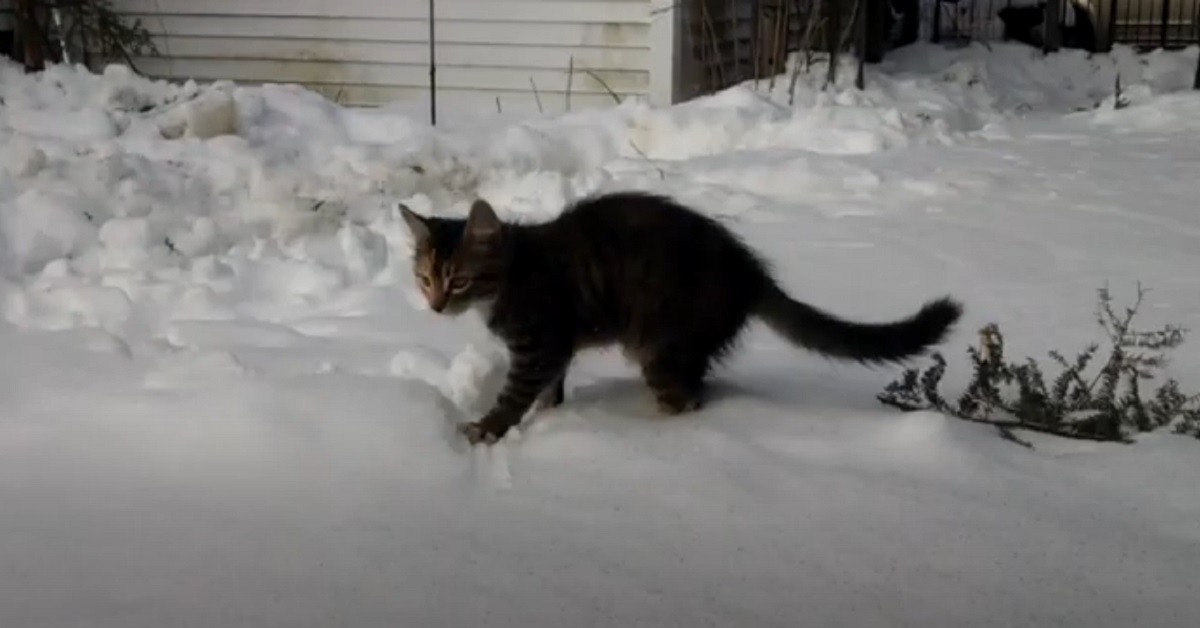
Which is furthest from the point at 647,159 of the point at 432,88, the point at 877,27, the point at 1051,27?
the point at 1051,27

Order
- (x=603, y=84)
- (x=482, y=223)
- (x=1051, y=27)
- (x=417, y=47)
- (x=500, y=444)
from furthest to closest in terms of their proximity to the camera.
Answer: (x=1051, y=27)
(x=417, y=47)
(x=603, y=84)
(x=482, y=223)
(x=500, y=444)

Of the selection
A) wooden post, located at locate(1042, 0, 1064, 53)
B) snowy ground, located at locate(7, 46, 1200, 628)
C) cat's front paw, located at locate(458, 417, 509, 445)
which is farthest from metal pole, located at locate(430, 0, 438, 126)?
wooden post, located at locate(1042, 0, 1064, 53)

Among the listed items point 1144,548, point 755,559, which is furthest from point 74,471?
point 1144,548

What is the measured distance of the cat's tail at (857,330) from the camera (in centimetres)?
312

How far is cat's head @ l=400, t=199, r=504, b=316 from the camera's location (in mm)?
3070

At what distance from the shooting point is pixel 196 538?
2.33 meters

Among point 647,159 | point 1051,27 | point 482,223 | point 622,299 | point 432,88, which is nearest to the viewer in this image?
point 482,223

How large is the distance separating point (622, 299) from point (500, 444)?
1.57 ft

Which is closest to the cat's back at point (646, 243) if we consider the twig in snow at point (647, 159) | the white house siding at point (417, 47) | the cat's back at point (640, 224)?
the cat's back at point (640, 224)

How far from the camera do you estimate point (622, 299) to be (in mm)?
3164

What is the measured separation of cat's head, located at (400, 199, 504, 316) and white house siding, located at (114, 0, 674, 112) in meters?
6.68

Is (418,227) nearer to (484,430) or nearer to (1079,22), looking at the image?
(484,430)

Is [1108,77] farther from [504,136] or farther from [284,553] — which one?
[284,553]

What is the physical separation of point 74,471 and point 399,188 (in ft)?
11.4
